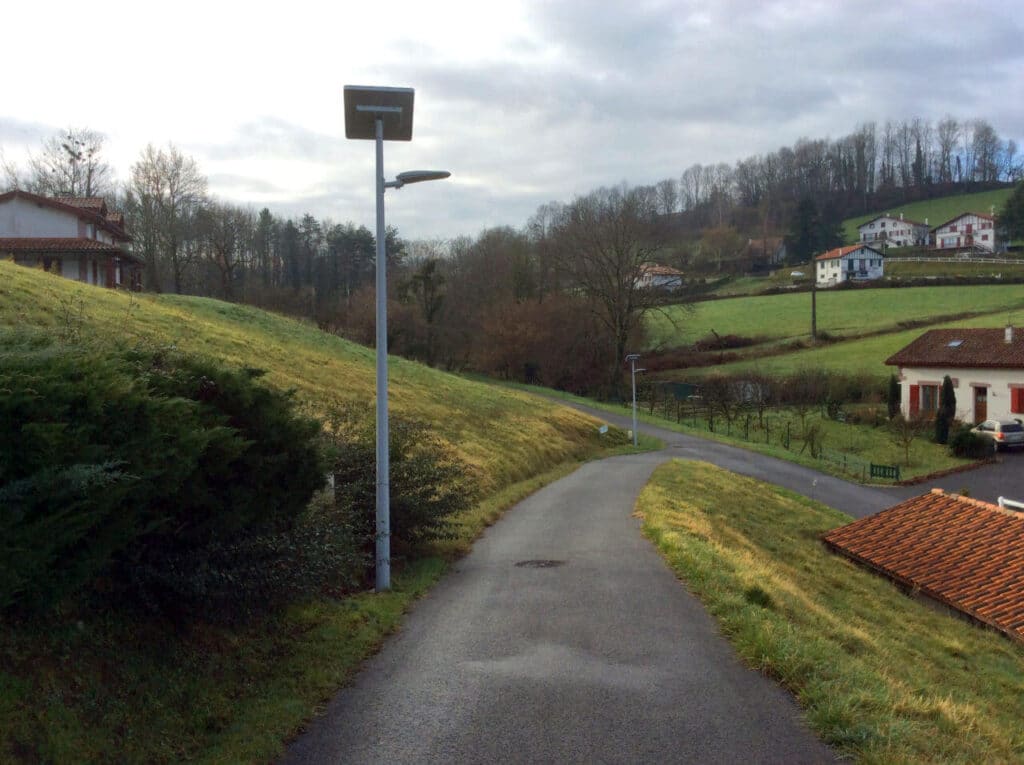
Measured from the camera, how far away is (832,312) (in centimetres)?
7569

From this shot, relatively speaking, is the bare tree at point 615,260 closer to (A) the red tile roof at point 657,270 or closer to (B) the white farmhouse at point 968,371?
(A) the red tile roof at point 657,270

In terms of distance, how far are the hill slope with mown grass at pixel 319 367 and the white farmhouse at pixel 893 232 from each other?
91.3m

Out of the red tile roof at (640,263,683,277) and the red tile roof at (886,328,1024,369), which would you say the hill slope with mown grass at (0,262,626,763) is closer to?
the red tile roof at (886,328,1024,369)

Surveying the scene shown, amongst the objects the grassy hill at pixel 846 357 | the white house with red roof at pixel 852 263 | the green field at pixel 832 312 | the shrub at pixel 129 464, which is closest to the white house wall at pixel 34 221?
the shrub at pixel 129 464

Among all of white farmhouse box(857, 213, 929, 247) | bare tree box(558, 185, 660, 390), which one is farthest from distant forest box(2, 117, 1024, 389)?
white farmhouse box(857, 213, 929, 247)

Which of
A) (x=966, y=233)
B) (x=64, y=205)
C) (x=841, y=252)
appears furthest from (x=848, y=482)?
(x=966, y=233)

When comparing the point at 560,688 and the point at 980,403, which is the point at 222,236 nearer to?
the point at 980,403

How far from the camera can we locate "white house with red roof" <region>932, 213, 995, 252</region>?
107312 mm

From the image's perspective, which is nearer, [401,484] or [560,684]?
[560,684]

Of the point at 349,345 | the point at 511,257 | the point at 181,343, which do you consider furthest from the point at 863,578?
the point at 511,257

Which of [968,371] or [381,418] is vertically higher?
[381,418]

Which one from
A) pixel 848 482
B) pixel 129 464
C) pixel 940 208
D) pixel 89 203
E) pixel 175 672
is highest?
pixel 940 208

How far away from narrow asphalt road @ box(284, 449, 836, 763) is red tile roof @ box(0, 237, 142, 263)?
106ft

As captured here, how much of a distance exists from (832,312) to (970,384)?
2778 centimetres
